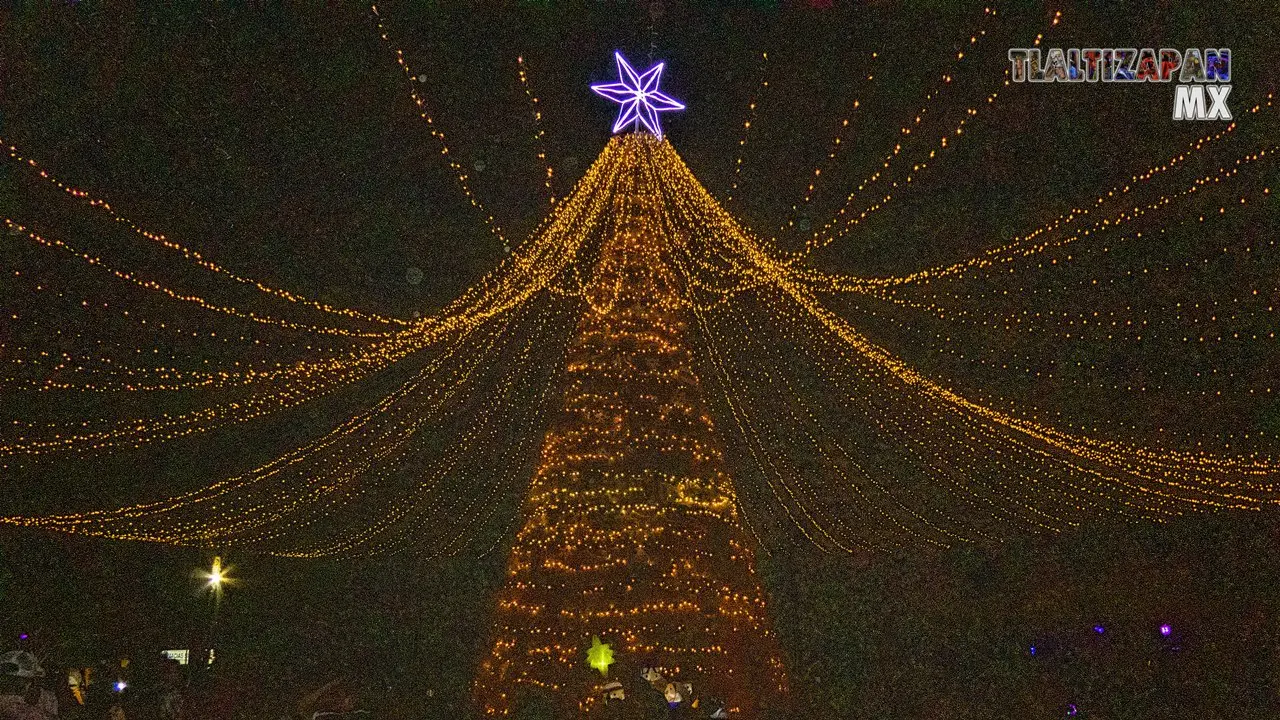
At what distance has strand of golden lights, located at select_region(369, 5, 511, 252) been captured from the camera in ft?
24.1

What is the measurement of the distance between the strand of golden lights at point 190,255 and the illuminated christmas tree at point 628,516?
75.1 inches

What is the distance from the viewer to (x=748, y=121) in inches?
297

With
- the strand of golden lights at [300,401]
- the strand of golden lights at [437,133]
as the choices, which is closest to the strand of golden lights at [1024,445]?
the strand of golden lights at [300,401]

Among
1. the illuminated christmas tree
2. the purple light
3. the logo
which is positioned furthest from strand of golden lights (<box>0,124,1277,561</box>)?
the illuminated christmas tree

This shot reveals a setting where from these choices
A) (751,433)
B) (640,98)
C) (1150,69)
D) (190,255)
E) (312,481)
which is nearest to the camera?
(640,98)

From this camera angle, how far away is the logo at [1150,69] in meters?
7.68

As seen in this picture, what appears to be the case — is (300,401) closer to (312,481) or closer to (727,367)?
(312,481)

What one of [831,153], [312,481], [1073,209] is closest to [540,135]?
[831,153]

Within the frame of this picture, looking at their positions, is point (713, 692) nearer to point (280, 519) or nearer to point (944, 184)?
point (280, 519)

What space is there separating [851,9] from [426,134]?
10.2 feet

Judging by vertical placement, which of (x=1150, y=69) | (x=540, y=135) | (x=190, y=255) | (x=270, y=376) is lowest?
(x=270, y=376)

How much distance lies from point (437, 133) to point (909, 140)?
3301 millimetres

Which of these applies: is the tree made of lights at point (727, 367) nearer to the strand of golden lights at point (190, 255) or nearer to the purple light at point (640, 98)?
the strand of golden lights at point (190, 255)

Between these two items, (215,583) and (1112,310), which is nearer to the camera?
(215,583)
